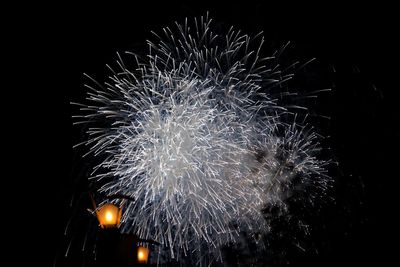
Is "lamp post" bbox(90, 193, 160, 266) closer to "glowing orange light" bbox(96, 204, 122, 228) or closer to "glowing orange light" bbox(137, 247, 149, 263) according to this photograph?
"glowing orange light" bbox(96, 204, 122, 228)

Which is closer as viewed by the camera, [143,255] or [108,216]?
[108,216]

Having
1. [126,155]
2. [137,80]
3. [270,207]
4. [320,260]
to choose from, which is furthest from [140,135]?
[320,260]

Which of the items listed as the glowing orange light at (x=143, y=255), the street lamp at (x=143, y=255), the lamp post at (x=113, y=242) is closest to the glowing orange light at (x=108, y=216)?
the lamp post at (x=113, y=242)

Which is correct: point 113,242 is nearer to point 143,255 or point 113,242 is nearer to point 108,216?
point 108,216

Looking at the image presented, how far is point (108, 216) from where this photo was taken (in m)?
9.70

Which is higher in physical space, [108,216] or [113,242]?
[108,216]

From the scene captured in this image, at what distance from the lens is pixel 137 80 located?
1574 centimetres

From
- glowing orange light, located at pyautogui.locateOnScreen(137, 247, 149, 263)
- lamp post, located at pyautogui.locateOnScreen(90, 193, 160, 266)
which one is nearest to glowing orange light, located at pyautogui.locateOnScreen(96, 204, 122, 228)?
lamp post, located at pyautogui.locateOnScreen(90, 193, 160, 266)

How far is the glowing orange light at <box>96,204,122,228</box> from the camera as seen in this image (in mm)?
9695

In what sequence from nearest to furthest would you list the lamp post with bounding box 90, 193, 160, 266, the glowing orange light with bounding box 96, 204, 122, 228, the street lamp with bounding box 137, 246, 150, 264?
the lamp post with bounding box 90, 193, 160, 266
the glowing orange light with bounding box 96, 204, 122, 228
the street lamp with bounding box 137, 246, 150, 264

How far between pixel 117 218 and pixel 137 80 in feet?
23.3

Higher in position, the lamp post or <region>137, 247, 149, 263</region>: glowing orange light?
<region>137, 247, 149, 263</region>: glowing orange light

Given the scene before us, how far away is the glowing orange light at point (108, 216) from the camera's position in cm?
970

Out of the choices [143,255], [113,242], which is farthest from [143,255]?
[113,242]
